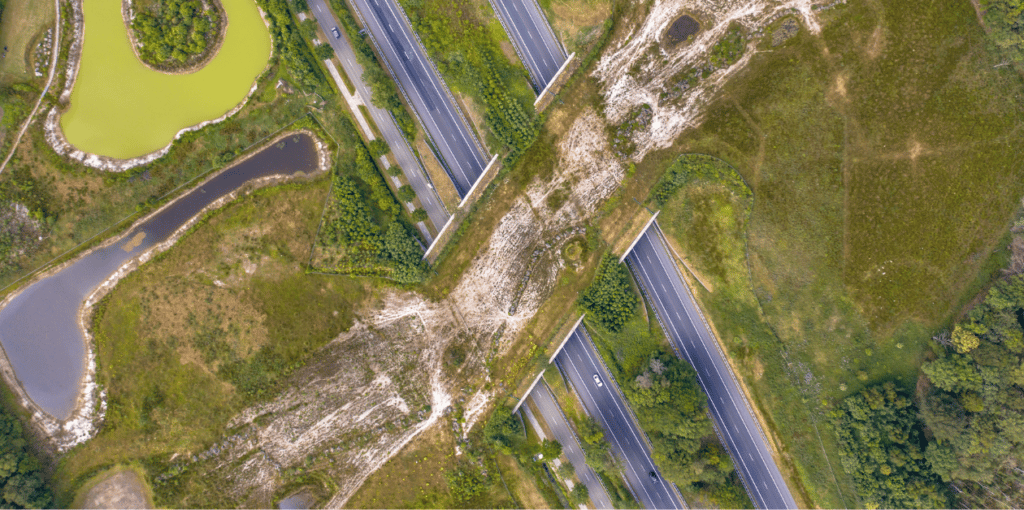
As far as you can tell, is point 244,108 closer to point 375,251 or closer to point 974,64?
point 375,251

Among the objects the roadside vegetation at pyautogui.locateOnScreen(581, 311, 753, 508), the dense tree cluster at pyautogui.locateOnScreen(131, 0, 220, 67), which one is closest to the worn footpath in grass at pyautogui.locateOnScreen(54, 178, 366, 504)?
the dense tree cluster at pyautogui.locateOnScreen(131, 0, 220, 67)

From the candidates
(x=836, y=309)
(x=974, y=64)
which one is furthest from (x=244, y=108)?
(x=974, y=64)

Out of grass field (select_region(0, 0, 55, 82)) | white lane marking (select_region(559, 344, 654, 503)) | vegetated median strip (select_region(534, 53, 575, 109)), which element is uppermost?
grass field (select_region(0, 0, 55, 82))

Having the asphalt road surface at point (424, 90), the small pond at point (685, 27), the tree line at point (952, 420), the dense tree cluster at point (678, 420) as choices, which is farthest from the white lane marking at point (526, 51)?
the tree line at point (952, 420)

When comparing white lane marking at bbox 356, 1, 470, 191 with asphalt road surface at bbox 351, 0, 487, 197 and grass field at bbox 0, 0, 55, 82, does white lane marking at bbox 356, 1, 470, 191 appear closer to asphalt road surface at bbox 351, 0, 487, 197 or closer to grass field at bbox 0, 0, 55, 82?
asphalt road surface at bbox 351, 0, 487, 197

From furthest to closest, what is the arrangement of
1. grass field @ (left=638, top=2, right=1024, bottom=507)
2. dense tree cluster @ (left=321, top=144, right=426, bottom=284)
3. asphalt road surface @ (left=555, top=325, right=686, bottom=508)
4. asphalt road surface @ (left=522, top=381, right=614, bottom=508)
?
1. asphalt road surface @ (left=522, top=381, right=614, bottom=508)
2. asphalt road surface @ (left=555, top=325, right=686, bottom=508)
3. dense tree cluster @ (left=321, top=144, right=426, bottom=284)
4. grass field @ (left=638, top=2, right=1024, bottom=507)

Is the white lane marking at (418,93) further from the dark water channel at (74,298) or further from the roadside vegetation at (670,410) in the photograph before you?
the roadside vegetation at (670,410)

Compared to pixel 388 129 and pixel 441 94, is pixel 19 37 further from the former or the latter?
pixel 441 94
